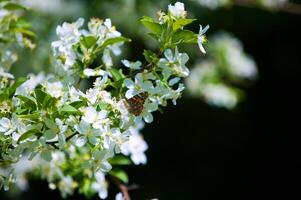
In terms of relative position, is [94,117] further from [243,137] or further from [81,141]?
[243,137]

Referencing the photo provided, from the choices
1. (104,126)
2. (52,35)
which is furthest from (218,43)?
(104,126)

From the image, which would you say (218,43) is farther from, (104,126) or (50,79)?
(104,126)

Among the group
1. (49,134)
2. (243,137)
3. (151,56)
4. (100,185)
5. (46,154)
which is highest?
(151,56)

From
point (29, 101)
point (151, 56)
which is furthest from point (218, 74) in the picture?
point (29, 101)

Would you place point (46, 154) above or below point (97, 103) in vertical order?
below

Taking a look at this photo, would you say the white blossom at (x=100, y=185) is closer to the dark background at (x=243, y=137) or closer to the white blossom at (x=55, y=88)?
the white blossom at (x=55, y=88)

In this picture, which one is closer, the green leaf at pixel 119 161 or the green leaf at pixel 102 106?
the green leaf at pixel 102 106

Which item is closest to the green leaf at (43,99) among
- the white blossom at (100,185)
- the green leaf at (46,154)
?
the green leaf at (46,154)

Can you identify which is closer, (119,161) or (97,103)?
(97,103)
